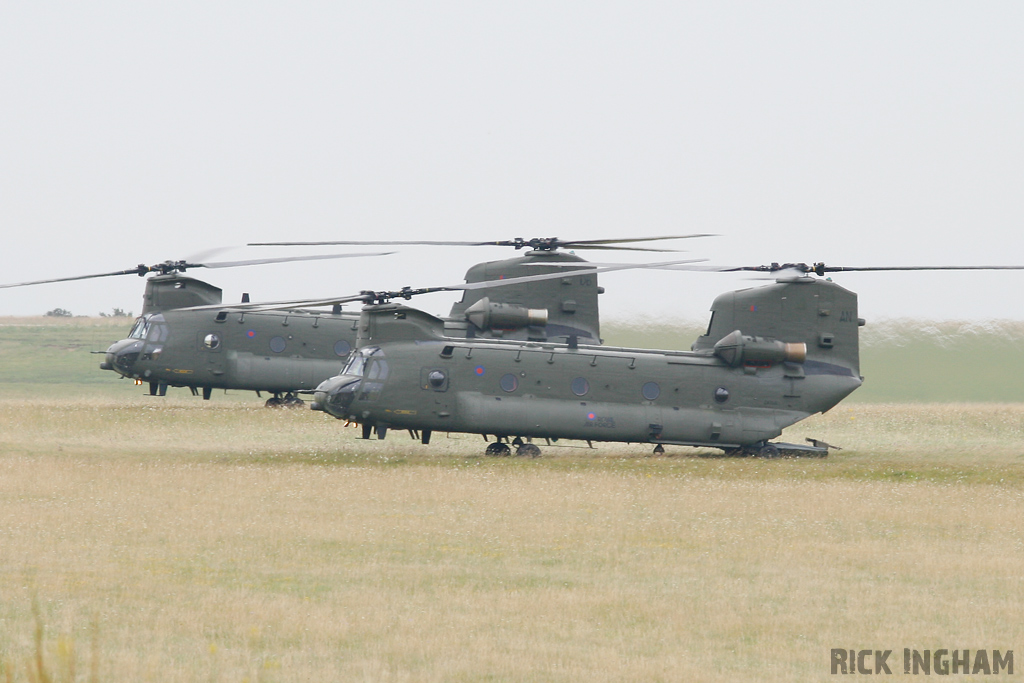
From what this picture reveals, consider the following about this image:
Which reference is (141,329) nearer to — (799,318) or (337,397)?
(337,397)

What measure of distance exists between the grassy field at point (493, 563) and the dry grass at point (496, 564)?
1.9 inches

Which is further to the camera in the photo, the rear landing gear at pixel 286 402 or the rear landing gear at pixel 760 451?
the rear landing gear at pixel 286 402

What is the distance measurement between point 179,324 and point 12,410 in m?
6.10

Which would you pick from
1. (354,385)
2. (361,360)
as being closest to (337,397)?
(354,385)

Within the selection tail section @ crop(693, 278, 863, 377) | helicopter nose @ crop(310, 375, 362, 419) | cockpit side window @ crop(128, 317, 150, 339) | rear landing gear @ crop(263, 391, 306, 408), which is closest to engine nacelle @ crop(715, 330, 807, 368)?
tail section @ crop(693, 278, 863, 377)

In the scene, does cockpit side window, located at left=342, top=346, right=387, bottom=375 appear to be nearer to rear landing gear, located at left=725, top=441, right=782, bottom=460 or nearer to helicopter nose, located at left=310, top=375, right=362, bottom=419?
helicopter nose, located at left=310, top=375, right=362, bottom=419

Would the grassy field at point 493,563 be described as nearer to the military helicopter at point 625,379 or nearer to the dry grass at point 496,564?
the dry grass at point 496,564

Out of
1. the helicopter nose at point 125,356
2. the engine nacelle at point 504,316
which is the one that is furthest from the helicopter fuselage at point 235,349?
the engine nacelle at point 504,316

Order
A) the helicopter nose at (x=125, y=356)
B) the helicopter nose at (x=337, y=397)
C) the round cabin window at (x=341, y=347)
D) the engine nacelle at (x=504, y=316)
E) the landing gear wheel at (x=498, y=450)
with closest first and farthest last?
the helicopter nose at (x=337, y=397), the landing gear wheel at (x=498, y=450), the engine nacelle at (x=504, y=316), the helicopter nose at (x=125, y=356), the round cabin window at (x=341, y=347)

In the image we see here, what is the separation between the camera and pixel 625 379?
27812 mm

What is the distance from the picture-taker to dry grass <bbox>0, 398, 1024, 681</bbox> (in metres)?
10.6

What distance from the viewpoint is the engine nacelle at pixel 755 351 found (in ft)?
93.0

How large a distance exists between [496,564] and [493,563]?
0.07 meters

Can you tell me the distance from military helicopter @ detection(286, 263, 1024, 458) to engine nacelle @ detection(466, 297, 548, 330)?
2232mm
